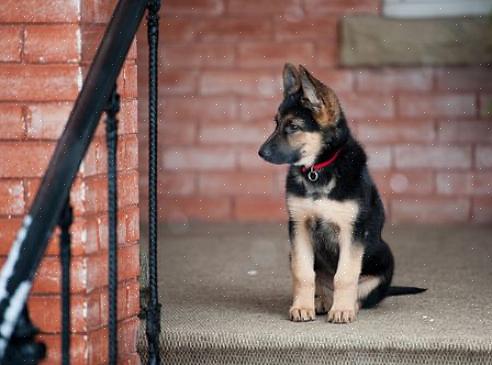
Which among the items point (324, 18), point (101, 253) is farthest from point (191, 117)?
point (101, 253)

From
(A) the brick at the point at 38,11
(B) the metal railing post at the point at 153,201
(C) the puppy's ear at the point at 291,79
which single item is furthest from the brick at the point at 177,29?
(A) the brick at the point at 38,11

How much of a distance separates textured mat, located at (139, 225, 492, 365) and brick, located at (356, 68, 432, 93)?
1.02m

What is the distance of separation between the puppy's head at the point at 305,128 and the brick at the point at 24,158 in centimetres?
94

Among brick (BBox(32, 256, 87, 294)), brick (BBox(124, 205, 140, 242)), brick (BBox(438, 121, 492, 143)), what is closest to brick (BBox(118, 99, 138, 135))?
brick (BBox(124, 205, 140, 242))

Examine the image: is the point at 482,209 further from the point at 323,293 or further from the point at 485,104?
the point at 323,293

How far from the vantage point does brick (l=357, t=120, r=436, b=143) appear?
20.9 ft

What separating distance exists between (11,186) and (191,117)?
3177 millimetres

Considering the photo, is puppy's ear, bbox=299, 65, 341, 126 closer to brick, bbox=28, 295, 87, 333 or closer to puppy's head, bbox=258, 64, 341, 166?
puppy's head, bbox=258, 64, 341, 166

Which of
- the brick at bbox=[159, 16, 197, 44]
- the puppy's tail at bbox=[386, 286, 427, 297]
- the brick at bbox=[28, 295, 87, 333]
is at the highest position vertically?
the brick at bbox=[159, 16, 197, 44]

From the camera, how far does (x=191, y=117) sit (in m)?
6.46

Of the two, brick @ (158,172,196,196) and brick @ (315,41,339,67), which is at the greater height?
brick @ (315,41,339,67)

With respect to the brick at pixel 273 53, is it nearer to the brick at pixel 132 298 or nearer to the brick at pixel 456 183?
the brick at pixel 456 183

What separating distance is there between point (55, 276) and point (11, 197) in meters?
0.28

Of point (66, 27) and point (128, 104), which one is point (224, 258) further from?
point (66, 27)
